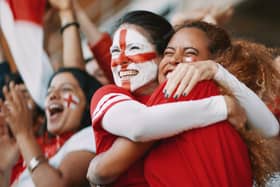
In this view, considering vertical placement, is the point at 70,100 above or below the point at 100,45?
below

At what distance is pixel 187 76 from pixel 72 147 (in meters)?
0.80

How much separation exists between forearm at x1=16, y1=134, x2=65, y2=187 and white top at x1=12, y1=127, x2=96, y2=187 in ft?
0.34

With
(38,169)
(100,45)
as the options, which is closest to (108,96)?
(38,169)

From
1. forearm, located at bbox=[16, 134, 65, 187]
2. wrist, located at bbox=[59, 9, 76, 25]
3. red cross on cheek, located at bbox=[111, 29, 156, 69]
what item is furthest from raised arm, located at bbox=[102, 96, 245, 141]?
wrist, located at bbox=[59, 9, 76, 25]

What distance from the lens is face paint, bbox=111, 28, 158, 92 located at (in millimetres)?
1893

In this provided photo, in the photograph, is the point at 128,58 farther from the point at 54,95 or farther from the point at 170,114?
the point at 54,95

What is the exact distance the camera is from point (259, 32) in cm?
570

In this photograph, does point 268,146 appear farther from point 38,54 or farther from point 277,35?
point 277,35

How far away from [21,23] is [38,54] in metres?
0.19

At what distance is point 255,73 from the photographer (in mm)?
1869

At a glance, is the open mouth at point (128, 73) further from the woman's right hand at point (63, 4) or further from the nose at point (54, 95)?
the woman's right hand at point (63, 4)

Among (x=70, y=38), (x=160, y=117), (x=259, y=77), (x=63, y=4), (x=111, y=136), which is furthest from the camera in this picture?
(x=63, y=4)

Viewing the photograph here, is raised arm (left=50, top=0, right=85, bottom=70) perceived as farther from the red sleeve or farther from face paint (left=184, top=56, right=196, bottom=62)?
face paint (left=184, top=56, right=196, bottom=62)

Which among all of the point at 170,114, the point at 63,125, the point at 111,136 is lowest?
the point at 63,125
